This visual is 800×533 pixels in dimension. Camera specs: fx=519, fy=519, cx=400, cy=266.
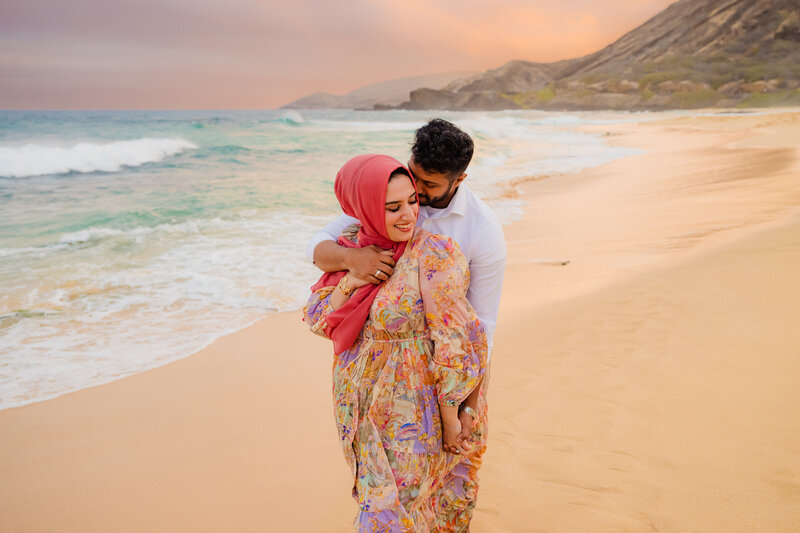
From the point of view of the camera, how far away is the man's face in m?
1.94

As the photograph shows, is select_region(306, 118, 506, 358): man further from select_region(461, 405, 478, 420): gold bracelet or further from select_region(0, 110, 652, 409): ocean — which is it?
select_region(0, 110, 652, 409): ocean

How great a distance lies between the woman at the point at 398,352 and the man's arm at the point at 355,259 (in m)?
0.04

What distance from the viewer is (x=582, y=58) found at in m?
154

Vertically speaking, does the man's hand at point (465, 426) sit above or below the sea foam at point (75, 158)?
below

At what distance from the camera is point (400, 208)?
5.79ft

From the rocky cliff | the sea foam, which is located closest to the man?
the sea foam

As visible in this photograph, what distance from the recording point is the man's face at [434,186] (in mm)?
1936

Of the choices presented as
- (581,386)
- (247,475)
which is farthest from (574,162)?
(247,475)

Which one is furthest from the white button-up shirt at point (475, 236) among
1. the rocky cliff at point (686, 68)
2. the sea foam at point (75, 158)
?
the rocky cliff at point (686, 68)

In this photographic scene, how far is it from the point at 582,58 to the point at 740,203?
165 metres

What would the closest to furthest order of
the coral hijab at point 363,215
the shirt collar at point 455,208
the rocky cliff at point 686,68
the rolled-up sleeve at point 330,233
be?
the coral hijab at point 363,215
the shirt collar at point 455,208
the rolled-up sleeve at point 330,233
the rocky cliff at point 686,68

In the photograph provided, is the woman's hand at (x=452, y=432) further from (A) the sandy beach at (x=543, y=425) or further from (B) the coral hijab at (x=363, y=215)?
(A) the sandy beach at (x=543, y=425)

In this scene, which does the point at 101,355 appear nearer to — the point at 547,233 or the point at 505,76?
the point at 547,233

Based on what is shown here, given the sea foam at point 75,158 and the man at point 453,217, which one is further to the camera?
the sea foam at point 75,158
